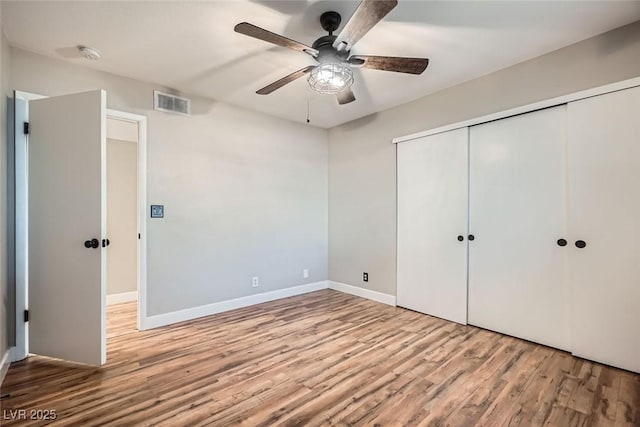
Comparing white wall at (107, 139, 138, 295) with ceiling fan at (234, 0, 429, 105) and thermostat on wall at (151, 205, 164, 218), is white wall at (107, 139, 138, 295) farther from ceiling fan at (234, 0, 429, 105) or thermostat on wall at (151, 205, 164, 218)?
ceiling fan at (234, 0, 429, 105)

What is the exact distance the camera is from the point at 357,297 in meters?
4.28

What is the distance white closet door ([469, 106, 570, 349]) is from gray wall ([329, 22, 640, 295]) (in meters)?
0.27

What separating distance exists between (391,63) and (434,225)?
1.98m

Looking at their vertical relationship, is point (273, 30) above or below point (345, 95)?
above

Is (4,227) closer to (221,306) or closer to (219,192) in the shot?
(219,192)

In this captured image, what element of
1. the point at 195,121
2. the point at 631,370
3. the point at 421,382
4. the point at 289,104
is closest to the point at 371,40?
the point at 289,104

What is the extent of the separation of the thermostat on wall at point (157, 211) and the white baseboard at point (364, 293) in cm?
269

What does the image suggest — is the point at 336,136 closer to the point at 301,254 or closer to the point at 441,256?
the point at 301,254

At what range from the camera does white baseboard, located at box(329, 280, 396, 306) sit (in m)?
3.94

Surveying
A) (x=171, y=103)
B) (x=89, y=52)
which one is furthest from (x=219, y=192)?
(x=89, y=52)

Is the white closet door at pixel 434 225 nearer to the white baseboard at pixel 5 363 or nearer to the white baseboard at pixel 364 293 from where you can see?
the white baseboard at pixel 364 293

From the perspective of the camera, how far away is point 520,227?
280 centimetres

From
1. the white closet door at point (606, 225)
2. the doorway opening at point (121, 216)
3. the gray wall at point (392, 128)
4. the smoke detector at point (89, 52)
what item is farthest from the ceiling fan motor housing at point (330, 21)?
the doorway opening at point (121, 216)

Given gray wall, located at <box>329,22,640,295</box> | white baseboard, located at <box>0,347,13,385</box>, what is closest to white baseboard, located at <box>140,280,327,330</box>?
gray wall, located at <box>329,22,640,295</box>
